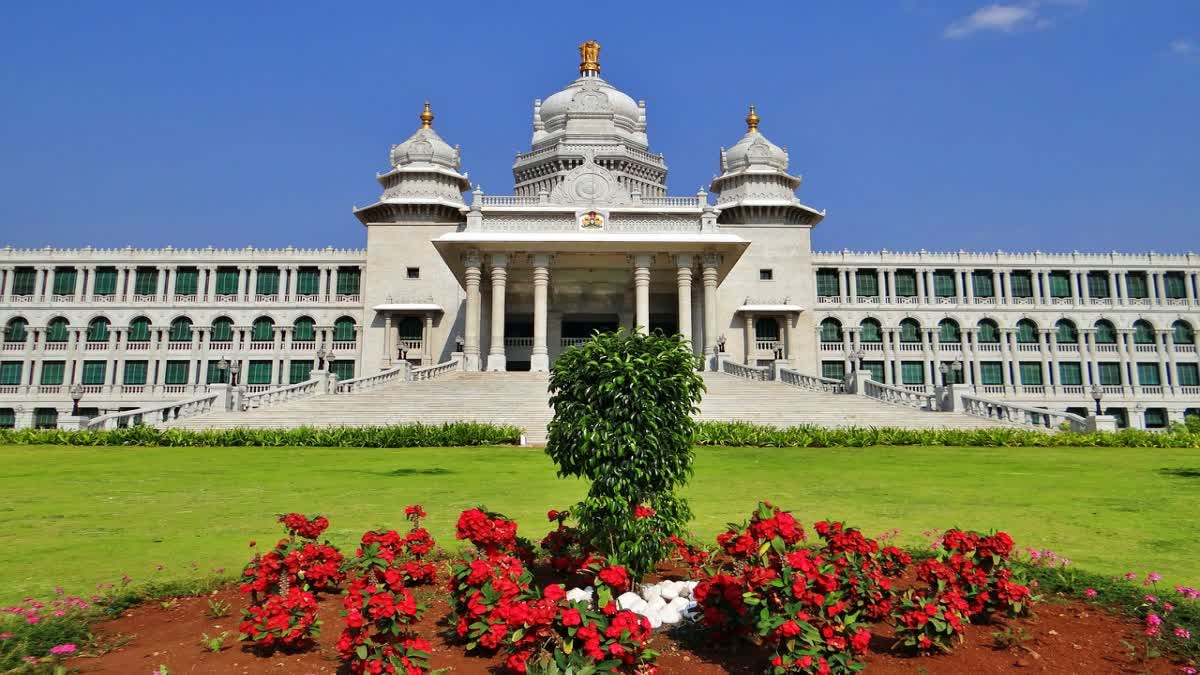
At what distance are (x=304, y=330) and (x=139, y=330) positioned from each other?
490 inches

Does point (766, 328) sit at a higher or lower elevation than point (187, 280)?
lower

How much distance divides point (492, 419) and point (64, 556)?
707 inches

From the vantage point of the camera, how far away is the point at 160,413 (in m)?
26.7

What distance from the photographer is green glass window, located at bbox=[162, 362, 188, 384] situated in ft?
176

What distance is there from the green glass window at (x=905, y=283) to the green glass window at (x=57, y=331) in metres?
63.5

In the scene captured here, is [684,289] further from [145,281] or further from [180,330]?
[145,281]

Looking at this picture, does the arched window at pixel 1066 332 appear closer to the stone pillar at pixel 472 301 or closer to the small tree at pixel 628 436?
the stone pillar at pixel 472 301

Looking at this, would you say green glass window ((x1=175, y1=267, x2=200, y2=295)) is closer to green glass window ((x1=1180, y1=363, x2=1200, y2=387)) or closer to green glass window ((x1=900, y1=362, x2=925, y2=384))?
green glass window ((x1=900, y1=362, x2=925, y2=384))

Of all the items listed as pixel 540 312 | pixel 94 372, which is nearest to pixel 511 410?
pixel 540 312

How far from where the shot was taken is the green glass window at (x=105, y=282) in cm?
5488

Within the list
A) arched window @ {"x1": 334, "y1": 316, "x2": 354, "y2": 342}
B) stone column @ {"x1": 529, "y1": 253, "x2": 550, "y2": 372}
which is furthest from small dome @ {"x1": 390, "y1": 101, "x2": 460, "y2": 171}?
stone column @ {"x1": 529, "y1": 253, "x2": 550, "y2": 372}

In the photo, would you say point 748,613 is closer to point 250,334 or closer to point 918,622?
point 918,622

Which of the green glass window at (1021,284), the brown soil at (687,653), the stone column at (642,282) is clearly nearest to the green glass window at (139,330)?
the stone column at (642,282)

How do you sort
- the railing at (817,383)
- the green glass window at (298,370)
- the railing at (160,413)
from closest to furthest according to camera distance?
the railing at (160,413), the railing at (817,383), the green glass window at (298,370)
